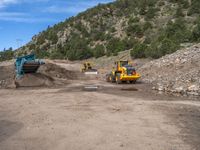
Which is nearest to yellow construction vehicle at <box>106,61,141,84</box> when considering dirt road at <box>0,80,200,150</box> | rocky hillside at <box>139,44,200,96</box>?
rocky hillside at <box>139,44,200,96</box>

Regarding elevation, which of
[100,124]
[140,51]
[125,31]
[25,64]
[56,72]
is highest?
[125,31]

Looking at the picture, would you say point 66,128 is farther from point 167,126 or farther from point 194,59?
point 194,59

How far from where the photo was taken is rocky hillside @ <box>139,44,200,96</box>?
25812 mm

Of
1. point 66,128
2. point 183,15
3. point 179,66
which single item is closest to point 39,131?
point 66,128

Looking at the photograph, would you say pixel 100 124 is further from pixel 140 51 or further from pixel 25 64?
pixel 140 51

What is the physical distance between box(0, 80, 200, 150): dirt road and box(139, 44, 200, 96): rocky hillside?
184 inches

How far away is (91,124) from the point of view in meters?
14.2

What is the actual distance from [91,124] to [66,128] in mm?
1126

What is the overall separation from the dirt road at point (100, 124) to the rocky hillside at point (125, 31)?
27.5m

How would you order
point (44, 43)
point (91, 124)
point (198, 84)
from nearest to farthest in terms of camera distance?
point (91, 124), point (198, 84), point (44, 43)

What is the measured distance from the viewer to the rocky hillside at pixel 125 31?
52062mm

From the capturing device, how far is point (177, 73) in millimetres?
32031

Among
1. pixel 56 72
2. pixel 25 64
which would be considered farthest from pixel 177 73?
pixel 56 72

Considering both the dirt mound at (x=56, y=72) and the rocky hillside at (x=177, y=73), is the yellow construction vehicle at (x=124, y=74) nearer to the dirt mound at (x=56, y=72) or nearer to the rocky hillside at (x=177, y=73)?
the rocky hillside at (x=177, y=73)
